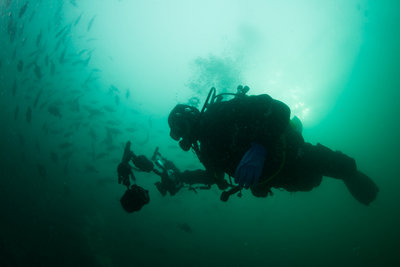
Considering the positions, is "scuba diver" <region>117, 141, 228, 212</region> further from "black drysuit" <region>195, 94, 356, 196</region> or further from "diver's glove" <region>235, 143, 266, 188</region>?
"diver's glove" <region>235, 143, 266, 188</region>

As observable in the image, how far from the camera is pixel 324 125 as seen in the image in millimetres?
36125

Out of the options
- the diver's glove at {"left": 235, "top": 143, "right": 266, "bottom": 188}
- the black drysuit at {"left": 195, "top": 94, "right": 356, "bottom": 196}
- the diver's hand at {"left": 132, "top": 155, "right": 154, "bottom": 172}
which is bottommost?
the diver's glove at {"left": 235, "top": 143, "right": 266, "bottom": 188}

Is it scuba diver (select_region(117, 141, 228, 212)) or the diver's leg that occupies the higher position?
the diver's leg

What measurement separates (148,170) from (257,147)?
5.68 ft

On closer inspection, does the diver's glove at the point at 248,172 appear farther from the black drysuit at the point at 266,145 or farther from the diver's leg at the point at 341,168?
the diver's leg at the point at 341,168

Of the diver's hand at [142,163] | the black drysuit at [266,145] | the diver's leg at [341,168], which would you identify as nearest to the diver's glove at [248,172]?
the black drysuit at [266,145]

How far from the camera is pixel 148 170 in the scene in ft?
11.0

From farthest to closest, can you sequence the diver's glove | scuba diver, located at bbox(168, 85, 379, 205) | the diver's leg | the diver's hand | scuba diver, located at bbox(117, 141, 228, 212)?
the diver's hand, the diver's leg, scuba diver, located at bbox(117, 141, 228, 212), scuba diver, located at bbox(168, 85, 379, 205), the diver's glove

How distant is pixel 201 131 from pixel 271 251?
138 feet

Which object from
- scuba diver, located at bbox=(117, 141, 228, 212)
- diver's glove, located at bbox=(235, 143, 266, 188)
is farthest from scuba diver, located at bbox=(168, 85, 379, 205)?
scuba diver, located at bbox=(117, 141, 228, 212)

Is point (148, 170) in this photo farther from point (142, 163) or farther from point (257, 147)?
point (257, 147)

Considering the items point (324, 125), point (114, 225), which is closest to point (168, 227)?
point (114, 225)

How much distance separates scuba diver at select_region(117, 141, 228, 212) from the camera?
8.75 feet

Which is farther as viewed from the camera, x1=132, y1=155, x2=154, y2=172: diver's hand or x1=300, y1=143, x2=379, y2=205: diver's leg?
x1=132, y1=155, x2=154, y2=172: diver's hand
